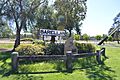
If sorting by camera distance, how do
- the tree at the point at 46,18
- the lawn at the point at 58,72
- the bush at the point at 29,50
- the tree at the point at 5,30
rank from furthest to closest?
the tree at the point at 5,30
the tree at the point at 46,18
the bush at the point at 29,50
the lawn at the point at 58,72

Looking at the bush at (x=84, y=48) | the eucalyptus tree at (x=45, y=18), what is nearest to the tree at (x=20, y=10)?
the eucalyptus tree at (x=45, y=18)

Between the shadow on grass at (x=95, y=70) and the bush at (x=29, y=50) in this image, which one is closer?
the shadow on grass at (x=95, y=70)

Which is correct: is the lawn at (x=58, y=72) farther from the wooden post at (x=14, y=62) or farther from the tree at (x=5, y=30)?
the tree at (x=5, y=30)

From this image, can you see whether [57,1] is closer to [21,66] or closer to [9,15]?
[9,15]

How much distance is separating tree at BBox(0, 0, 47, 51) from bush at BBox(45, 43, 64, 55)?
1098cm

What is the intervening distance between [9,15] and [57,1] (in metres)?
5.93

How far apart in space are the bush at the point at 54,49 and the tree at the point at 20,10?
1098 centimetres

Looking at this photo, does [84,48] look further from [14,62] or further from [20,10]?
[20,10]

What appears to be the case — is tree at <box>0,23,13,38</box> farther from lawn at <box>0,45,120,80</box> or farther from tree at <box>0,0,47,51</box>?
lawn at <box>0,45,120,80</box>

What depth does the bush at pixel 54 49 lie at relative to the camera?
17.6m

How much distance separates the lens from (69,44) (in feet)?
57.9

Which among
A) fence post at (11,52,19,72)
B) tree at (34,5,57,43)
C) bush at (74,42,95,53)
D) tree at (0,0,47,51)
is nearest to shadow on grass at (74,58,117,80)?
fence post at (11,52,19,72)

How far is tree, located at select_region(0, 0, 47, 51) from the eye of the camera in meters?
28.5

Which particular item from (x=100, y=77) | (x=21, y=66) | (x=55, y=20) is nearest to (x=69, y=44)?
(x=21, y=66)
